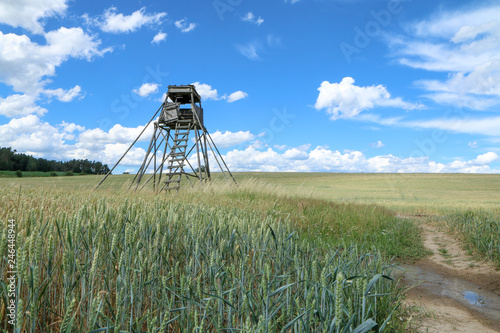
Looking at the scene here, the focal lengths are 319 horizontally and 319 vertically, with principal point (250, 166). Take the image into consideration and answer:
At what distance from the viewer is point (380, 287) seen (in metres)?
3.09

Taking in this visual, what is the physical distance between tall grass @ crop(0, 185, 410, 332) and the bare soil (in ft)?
3.25

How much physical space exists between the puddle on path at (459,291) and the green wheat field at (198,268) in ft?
2.66

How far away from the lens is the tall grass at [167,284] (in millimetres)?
1578

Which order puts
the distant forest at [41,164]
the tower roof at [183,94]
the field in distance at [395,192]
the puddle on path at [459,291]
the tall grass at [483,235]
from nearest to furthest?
the puddle on path at [459,291], the tall grass at [483,235], the field in distance at [395,192], the tower roof at [183,94], the distant forest at [41,164]

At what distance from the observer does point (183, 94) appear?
54.2ft

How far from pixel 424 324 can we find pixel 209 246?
2.56m

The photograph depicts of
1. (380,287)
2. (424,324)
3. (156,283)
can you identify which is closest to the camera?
(156,283)

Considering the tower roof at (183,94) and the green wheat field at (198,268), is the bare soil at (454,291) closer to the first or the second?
the green wheat field at (198,268)

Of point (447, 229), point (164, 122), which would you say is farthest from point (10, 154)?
point (447, 229)

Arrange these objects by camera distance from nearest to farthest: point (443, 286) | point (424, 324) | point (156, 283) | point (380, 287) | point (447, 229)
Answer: point (156, 283), point (380, 287), point (424, 324), point (443, 286), point (447, 229)

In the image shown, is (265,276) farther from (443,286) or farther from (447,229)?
(447,229)

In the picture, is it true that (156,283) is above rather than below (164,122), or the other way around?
below

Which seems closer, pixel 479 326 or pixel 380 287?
pixel 380 287

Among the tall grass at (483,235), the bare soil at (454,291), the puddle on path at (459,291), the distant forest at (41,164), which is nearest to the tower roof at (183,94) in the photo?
the tall grass at (483,235)
